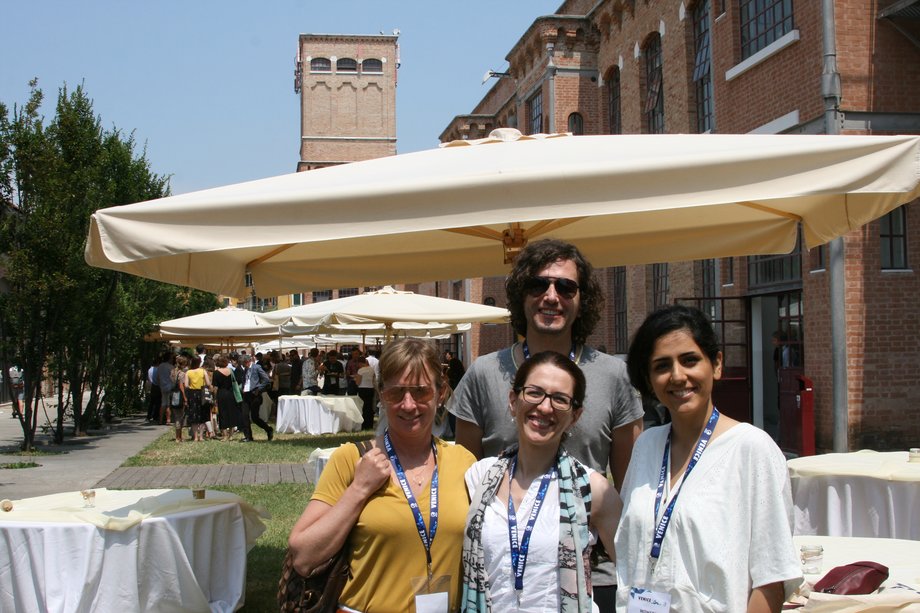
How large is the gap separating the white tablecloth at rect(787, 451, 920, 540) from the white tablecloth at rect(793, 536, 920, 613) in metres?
1.62

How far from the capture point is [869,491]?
574 cm

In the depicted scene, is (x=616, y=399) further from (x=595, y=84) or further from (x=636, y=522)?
(x=595, y=84)

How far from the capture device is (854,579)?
322 centimetres

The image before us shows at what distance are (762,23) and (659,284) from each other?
6708 mm

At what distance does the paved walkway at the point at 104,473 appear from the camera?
12.2 m

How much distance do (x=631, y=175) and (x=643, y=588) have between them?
1.64m

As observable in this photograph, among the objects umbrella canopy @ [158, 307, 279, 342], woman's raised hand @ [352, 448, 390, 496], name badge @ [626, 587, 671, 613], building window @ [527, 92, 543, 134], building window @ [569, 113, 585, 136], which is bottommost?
name badge @ [626, 587, 671, 613]

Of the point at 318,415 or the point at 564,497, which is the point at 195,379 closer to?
the point at 318,415

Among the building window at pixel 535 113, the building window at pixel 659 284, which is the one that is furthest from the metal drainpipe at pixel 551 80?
the building window at pixel 659 284

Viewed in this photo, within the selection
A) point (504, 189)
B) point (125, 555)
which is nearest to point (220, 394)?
point (125, 555)

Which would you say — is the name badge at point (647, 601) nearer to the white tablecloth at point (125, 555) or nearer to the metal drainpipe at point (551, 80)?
the white tablecloth at point (125, 555)

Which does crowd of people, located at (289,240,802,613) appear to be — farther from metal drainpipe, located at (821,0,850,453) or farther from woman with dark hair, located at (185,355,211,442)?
woman with dark hair, located at (185,355,211,442)

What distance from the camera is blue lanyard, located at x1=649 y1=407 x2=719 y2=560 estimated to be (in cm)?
244

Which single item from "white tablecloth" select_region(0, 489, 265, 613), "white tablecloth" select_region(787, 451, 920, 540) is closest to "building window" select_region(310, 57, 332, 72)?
"white tablecloth" select_region(0, 489, 265, 613)
